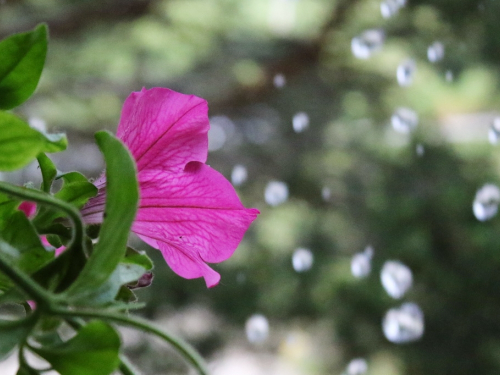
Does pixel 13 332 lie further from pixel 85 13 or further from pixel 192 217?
pixel 85 13

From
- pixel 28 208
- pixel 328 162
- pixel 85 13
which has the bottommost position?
pixel 328 162

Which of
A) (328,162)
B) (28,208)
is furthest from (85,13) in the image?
(28,208)

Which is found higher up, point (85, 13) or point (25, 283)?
point (25, 283)

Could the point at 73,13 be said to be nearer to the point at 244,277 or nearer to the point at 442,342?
the point at 244,277

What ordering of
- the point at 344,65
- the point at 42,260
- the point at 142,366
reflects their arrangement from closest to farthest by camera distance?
the point at 42,260
the point at 142,366
the point at 344,65

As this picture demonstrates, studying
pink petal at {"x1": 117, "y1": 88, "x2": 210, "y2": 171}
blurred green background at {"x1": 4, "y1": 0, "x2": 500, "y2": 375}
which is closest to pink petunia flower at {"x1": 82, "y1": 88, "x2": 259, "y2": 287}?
pink petal at {"x1": 117, "y1": 88, "x2": 210, "y2": 171}

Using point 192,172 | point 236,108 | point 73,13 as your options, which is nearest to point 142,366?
point 236,108
